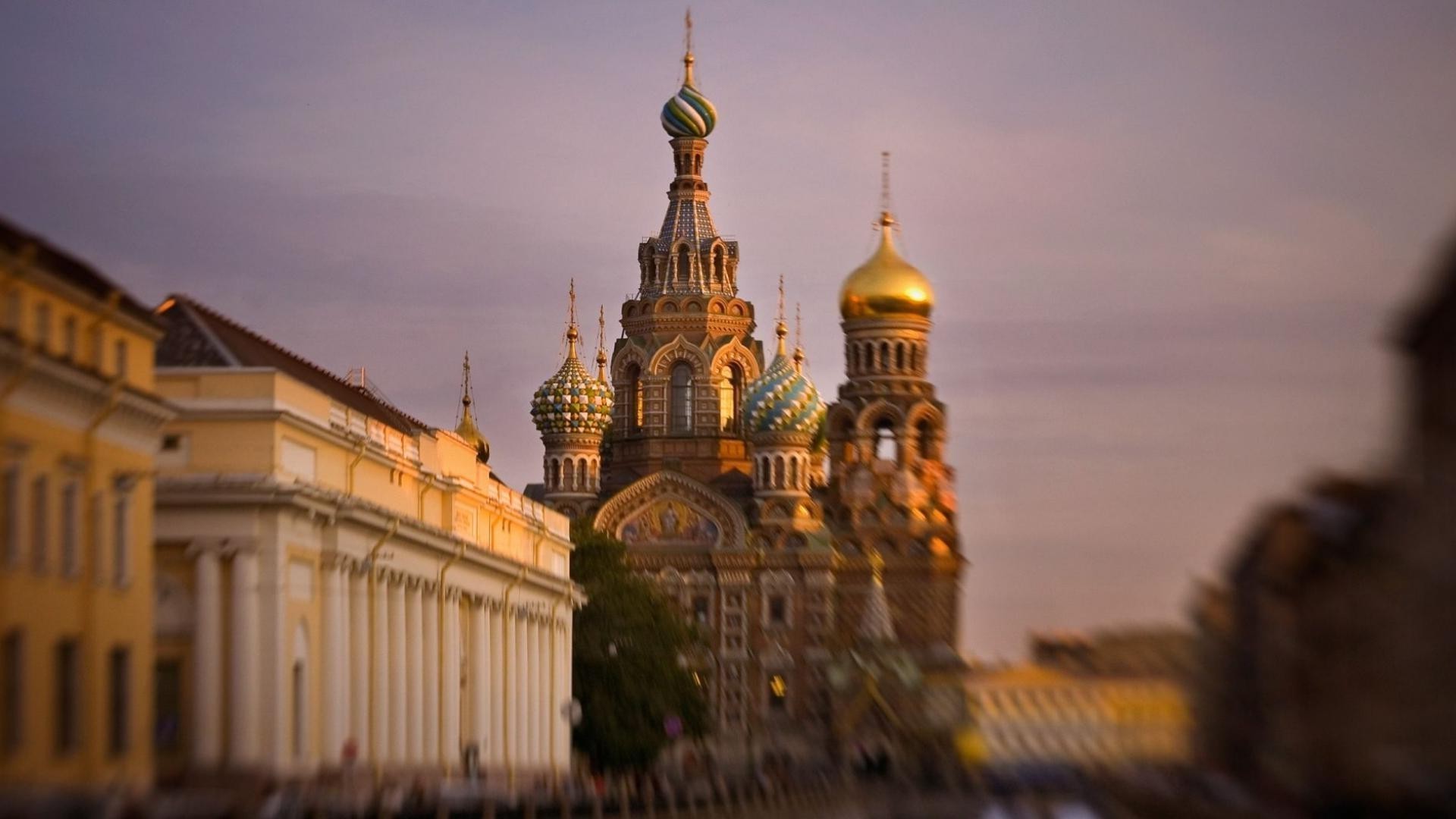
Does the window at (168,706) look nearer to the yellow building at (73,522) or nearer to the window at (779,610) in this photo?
the yellow building at (73,522)

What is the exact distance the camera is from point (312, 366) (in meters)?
67.4

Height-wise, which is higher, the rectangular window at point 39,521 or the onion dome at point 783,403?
the onion dome at point 783,403

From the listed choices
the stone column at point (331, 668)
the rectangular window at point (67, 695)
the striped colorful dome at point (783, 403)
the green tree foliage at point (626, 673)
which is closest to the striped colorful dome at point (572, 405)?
the striped colorful dome at point (783, 403)

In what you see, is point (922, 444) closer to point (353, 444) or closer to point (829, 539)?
point (829, 539)

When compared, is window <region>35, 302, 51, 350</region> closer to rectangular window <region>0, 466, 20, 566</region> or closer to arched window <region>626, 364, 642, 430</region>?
rectangular window <region>0, 466, 20, 566</region>

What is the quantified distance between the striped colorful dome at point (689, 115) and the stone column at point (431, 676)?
218 ft

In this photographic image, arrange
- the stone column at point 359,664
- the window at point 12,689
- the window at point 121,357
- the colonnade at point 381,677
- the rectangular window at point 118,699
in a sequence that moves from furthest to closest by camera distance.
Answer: the stone column at point 359,664, the colonnade at point 381,677, the window at point 121,357, the rectangular window at point 118,699, the window at point 12,689

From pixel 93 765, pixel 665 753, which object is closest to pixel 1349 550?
pixel 93 765

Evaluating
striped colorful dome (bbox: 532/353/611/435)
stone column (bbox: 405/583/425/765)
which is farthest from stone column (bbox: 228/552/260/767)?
striped colorful dome (bbox: 532/353/611/435)

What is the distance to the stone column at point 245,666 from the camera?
163 feet

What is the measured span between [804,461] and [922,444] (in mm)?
4158

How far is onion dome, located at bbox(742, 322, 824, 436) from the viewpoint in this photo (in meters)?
122

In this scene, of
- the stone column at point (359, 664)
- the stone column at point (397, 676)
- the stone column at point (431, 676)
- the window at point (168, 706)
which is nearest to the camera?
the window at point (168, 706)

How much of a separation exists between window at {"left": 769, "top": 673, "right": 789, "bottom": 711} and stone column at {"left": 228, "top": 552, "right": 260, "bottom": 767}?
72.6 m
